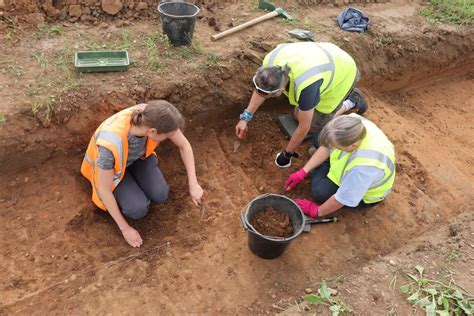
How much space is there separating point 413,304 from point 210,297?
1.35 m

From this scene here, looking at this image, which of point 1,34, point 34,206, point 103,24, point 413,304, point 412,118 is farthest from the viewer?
point 412,118

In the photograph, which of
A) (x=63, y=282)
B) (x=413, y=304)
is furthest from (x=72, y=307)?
(x=413, y=304)

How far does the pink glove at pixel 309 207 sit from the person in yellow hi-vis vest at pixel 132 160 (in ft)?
2.93

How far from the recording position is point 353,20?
500 cm

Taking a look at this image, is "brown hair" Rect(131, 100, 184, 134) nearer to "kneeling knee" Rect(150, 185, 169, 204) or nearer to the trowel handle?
"kneeling knee" Rect(150, 185, 169, 204)

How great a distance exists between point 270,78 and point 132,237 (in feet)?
5.29

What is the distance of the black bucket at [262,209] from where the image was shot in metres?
2.93

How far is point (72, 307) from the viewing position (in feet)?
9.23

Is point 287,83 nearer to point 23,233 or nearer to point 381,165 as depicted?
point 381,165

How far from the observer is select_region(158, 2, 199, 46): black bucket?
3979 mm

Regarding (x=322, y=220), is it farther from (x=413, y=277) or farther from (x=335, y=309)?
(x=335, y=309)

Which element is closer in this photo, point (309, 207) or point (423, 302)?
point (423, 302)

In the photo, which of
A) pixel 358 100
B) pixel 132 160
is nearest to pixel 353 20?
Result: pixel 358 100

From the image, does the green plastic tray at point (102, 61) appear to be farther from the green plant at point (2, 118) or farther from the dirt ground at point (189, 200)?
the green plant at point (2, 118)
